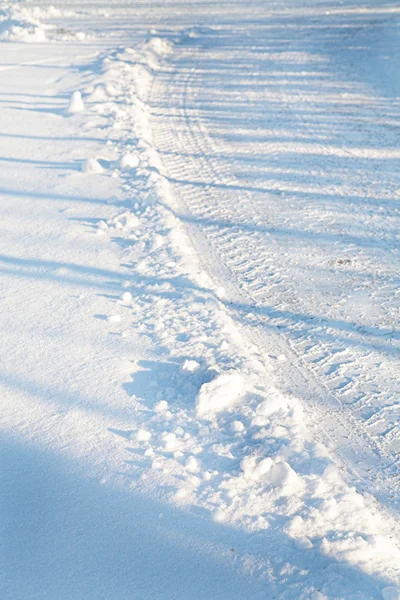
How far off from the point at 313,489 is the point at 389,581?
595mm

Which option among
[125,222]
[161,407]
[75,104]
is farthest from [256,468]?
[75,104]

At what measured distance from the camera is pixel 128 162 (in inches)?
311

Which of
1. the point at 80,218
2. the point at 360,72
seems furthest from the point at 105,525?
the point at 360,72

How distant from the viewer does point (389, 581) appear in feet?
10.4

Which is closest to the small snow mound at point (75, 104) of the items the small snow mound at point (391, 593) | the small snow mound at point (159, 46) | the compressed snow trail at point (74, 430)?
the compressed snow trail at point (74, 430)

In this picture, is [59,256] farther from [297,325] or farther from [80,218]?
[297,325]

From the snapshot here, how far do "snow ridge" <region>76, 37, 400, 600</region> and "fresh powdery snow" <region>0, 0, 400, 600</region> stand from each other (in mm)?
11

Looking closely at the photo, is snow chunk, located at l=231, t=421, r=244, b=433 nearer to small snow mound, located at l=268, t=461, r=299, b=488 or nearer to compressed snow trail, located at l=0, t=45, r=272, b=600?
small snow mound, located at l=268, t=461, r=299, b=488

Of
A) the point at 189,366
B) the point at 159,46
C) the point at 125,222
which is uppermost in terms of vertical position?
the point at 159,46

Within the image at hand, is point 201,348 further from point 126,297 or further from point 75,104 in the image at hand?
point 75,104

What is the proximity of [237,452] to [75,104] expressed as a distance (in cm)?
711

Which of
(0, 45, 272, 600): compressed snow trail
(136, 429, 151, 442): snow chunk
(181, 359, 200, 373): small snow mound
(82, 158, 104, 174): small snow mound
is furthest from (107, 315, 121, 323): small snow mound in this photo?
(82, 158, 104, 174): small snow mound

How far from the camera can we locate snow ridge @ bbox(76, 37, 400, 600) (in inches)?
129

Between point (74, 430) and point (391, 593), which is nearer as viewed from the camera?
point (391, 593)
